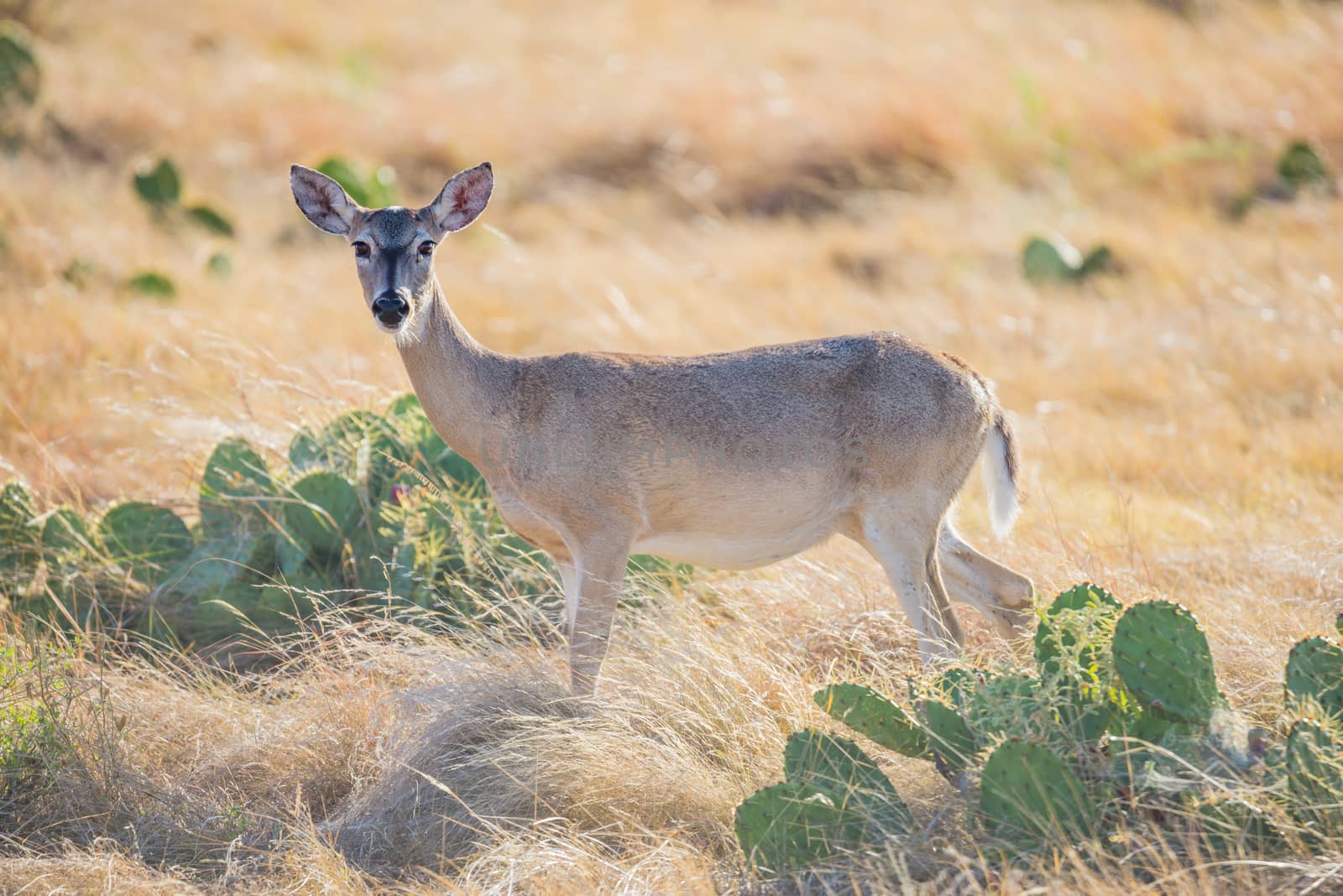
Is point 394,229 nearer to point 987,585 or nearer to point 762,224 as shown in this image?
point 987,585

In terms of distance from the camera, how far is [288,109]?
15.9m

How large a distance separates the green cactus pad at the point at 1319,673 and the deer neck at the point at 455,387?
108 inches

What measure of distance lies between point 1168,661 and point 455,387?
267 centimetres

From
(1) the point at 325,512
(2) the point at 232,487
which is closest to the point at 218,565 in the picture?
(2) the point at 232,487

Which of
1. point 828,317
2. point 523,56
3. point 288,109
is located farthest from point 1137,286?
point 523,56

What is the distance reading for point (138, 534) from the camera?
252 inches

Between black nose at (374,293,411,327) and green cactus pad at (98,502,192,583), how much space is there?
2147mm

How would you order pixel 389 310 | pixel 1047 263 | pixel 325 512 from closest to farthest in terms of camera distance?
pixel 389 310, pixel 325 512, pixel 1047 263

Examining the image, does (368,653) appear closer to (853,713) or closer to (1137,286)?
(853,713)

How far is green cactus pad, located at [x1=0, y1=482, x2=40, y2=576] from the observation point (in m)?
6.44

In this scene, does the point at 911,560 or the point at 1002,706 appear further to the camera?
the point at 911,560

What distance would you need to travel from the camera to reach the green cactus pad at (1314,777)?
3756mm

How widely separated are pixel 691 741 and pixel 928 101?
451 inches

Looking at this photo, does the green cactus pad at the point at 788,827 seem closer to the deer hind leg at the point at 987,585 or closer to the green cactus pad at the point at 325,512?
the deer hind leg at the point at 987,585
